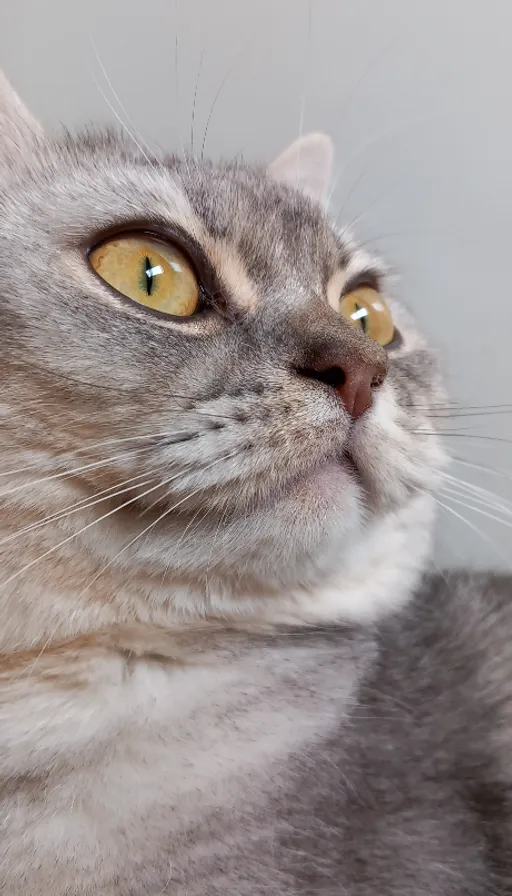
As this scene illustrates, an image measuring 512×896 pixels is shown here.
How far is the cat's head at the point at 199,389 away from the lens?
24.7 inches

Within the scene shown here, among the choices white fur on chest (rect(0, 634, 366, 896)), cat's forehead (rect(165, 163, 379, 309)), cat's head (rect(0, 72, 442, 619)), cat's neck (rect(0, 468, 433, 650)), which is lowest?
white fur on chest (rect(0, 634, 366, 896))


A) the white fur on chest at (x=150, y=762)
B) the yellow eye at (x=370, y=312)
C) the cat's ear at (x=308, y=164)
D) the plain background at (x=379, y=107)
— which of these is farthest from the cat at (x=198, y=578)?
the plain background at (x=379, y=107)

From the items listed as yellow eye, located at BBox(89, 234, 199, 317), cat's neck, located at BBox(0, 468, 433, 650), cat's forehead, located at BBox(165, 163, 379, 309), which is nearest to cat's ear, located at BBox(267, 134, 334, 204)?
cat's forehead, located at BBox(165, 163, 379, 309)

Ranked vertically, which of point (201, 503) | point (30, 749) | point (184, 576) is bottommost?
point (30, 749)

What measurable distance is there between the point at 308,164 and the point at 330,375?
2.34 feet

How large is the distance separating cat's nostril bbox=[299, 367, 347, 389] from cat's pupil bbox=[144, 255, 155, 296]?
0.68ft

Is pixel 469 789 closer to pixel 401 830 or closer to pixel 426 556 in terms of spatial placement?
pixel 401 830

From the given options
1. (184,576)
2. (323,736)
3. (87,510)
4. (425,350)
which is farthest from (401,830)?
(425,350)

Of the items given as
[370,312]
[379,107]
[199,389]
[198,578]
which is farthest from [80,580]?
[379,107]

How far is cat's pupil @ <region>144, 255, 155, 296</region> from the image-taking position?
0.75 m

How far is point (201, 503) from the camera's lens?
2.07 ft

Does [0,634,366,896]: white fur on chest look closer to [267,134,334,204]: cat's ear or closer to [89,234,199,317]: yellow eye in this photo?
[89,234,199,317]: yellow eye

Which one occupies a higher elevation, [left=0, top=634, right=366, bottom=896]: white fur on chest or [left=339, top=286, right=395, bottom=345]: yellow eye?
[left=339, top=286, right=395, bottom=345]: yellow eye

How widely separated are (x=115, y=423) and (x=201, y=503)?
0.11m
